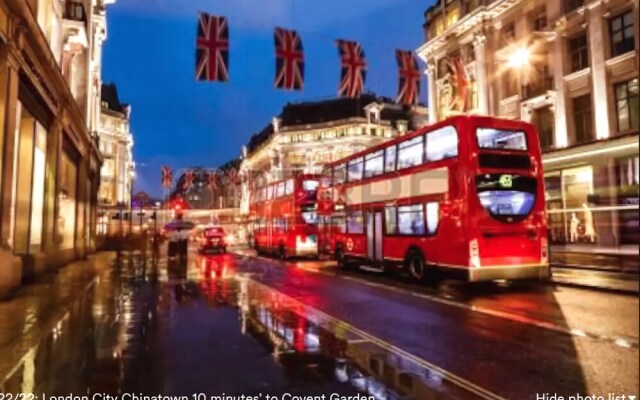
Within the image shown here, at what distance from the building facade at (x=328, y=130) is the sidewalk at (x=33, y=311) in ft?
214

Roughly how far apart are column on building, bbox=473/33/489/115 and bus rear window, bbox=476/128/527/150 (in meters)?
18.9

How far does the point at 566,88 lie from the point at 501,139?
51.4 ft

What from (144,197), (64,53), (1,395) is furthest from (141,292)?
(144,197)

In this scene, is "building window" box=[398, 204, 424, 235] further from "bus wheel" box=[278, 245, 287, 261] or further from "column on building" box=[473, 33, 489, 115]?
"column on building" box=[473, 33, 489, 115]

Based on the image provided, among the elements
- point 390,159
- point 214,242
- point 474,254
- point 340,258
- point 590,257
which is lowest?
point 590,257

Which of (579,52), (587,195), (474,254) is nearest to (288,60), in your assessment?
(474,254)

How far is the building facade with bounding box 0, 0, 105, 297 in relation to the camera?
13.2 m

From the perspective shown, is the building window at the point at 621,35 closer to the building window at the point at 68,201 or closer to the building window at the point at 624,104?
the building window at the point at 624,104

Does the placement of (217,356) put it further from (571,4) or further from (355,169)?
(571,4)

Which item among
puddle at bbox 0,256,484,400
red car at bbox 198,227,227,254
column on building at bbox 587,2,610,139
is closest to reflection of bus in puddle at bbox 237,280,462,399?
puddle at bbox 0,256,484,400

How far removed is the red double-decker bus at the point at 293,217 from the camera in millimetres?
26531

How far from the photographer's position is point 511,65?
30.0 m

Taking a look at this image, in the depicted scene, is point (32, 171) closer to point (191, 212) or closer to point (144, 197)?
point (144, 197)

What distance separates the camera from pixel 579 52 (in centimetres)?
2628
